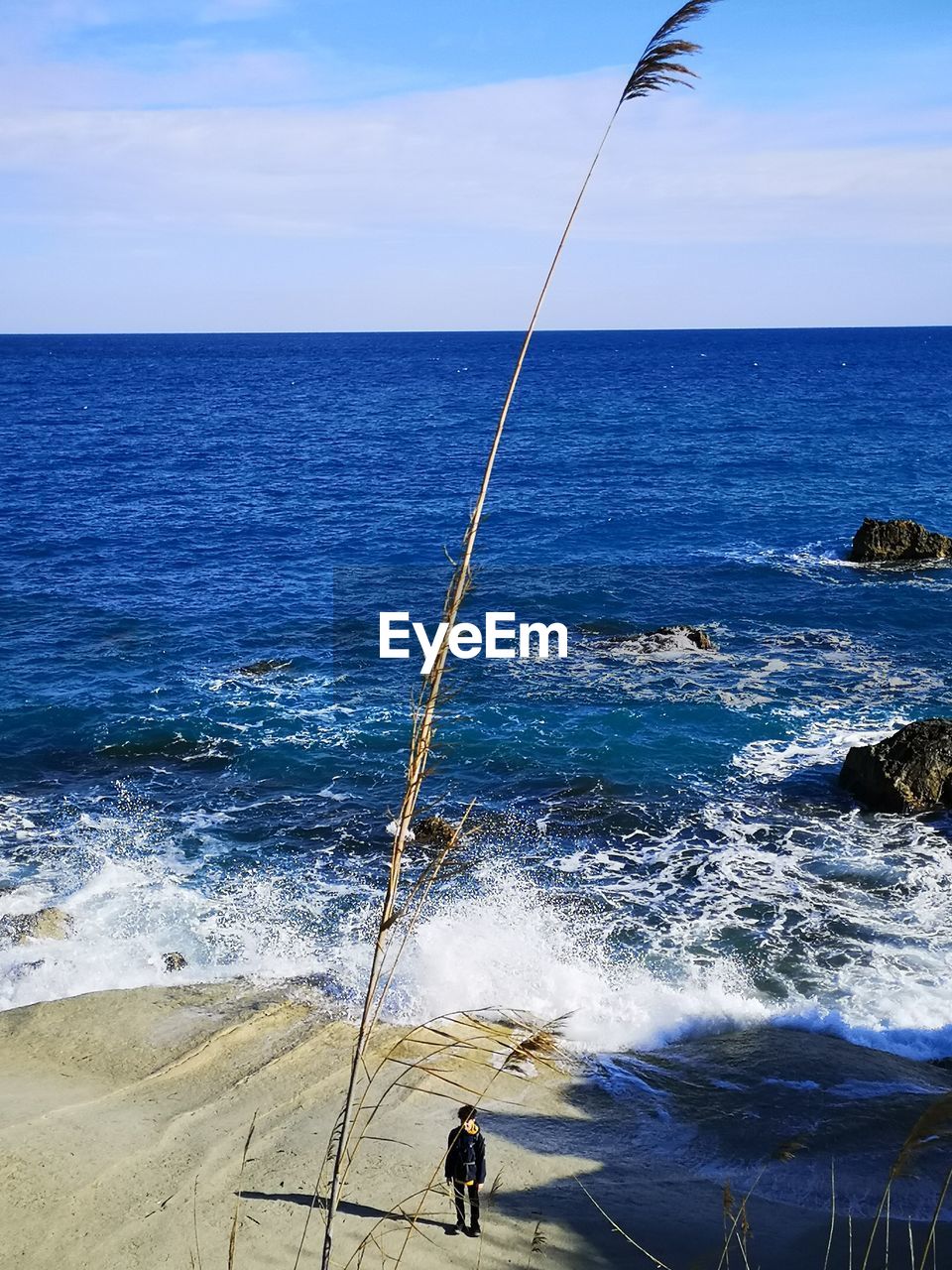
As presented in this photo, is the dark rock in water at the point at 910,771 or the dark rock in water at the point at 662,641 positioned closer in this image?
the dark rock in water at the point at 910,771

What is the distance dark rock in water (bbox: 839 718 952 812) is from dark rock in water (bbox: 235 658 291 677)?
619 inches

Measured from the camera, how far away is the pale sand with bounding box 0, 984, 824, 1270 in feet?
34.5

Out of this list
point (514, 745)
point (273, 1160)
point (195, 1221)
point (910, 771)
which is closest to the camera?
point (195, 1221)

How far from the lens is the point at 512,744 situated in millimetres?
24953

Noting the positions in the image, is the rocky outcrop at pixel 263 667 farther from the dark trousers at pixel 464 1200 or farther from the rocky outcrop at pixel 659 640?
the dark trousers at pixel 464 1200

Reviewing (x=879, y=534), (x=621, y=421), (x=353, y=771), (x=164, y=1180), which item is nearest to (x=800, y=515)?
(x=879, y=534)

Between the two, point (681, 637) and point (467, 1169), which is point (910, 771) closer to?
point (681, 637)

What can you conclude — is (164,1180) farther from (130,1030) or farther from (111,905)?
(111,905)

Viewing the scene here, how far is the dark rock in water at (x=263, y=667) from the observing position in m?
30.0

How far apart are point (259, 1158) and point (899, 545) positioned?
1364 inches

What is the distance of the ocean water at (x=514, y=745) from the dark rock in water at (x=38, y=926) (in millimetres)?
341

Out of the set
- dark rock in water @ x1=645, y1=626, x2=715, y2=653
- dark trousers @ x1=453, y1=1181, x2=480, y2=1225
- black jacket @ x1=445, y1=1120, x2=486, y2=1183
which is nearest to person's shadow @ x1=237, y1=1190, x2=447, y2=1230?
dark trousers @ x1=453, y1=1181, x2=480, y2=1225

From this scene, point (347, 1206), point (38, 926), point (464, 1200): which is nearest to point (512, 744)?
point (38, 926)

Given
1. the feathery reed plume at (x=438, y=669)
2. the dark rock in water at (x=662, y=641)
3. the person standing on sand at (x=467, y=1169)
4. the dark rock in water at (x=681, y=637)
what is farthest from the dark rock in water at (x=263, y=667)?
the feathery reed plume at (x=438, y=669)
